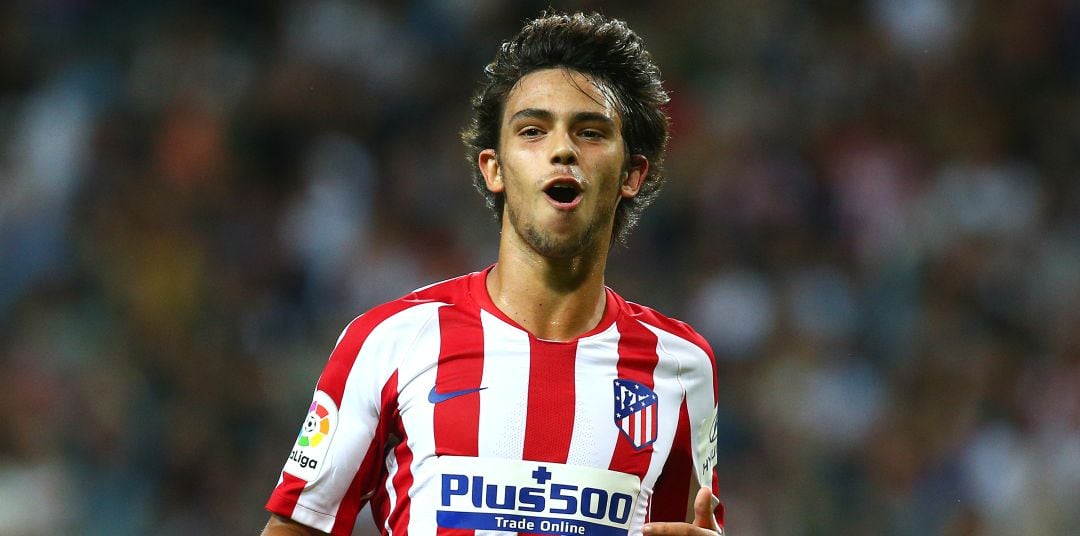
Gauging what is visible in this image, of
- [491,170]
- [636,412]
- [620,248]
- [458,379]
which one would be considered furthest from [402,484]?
[620,248]

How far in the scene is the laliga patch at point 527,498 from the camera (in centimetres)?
286

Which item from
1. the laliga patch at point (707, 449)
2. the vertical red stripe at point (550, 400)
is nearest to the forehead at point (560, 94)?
the vertical red stripe at point (550, 400)

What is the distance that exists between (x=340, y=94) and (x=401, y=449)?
524 cm

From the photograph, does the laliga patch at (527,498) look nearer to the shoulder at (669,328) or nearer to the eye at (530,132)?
the shoulder at (669,328)

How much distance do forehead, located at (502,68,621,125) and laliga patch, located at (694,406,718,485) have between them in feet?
2.45

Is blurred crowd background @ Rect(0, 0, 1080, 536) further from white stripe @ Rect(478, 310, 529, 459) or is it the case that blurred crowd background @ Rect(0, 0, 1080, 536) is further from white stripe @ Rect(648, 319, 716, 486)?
white stripe @ Rect(478, 310, 529, 459)

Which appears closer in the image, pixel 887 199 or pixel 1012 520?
pixel 1012 520

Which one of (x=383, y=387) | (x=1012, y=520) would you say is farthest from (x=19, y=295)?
(x=1012, y=520)

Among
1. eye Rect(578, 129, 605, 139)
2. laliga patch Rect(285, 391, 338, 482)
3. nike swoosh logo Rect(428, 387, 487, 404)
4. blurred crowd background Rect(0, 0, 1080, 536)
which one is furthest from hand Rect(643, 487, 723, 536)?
blurred crowd background Rect(0, 0, 1080, 536)

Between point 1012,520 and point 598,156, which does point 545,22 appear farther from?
point 1012,520

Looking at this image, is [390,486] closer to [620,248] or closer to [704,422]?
[704,422]

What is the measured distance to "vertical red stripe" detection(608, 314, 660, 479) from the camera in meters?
3.00

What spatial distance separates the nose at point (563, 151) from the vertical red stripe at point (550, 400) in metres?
0.41

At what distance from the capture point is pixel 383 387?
3.02 m
